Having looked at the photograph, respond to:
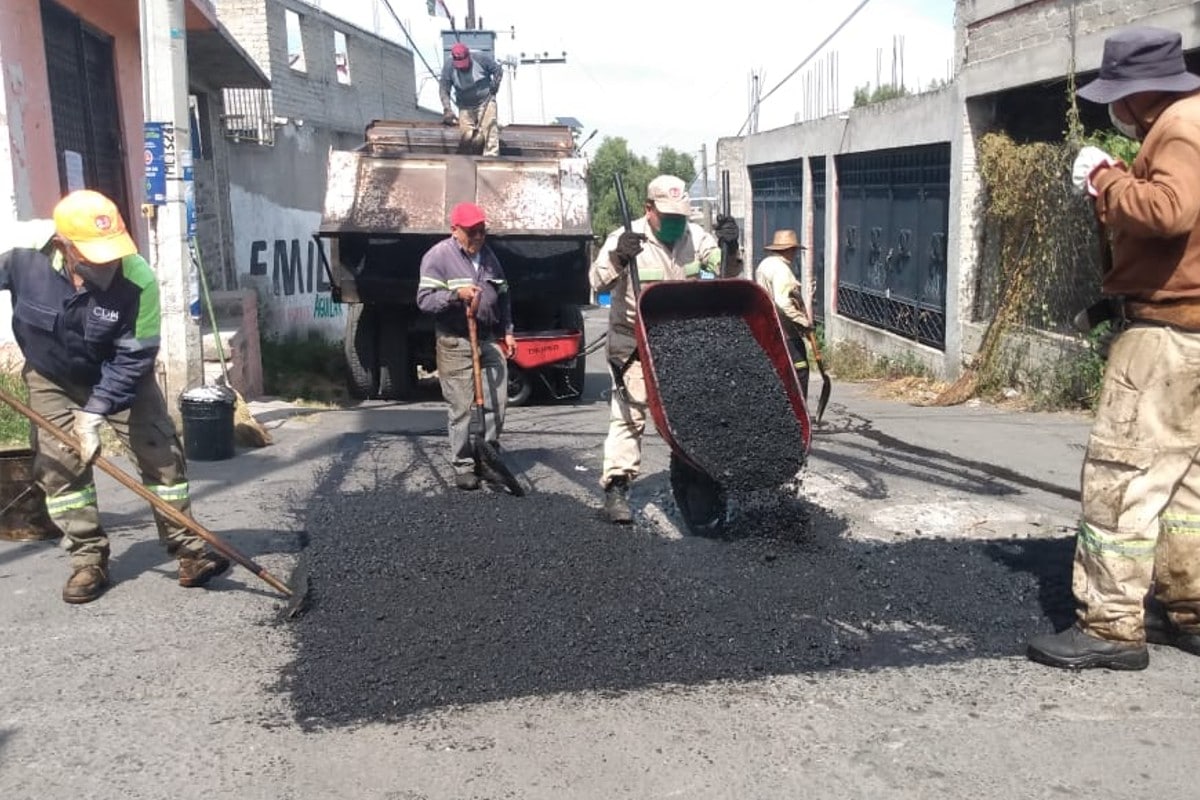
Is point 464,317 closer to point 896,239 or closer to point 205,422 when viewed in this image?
point 205,422

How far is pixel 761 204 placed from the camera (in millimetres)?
20656

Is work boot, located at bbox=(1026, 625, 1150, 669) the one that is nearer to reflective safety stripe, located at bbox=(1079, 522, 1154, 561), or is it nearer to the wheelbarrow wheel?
reflective safety stripe, located at bbox=(1079, 522, 1154, 561)

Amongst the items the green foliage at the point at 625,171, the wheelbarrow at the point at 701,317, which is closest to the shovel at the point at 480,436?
the wheelbarrow at the point at 701,317

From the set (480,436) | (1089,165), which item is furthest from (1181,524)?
(480,436)

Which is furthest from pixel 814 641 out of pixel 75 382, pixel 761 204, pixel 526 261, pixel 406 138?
pixel 761 204

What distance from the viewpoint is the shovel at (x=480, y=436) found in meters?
6.52

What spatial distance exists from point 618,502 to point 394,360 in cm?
590

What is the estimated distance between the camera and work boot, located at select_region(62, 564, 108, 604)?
4.65 metres

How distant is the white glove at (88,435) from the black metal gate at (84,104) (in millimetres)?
5461

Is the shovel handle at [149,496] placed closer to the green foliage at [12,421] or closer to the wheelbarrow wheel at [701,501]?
the wheelbarrow wheel at [701,501]

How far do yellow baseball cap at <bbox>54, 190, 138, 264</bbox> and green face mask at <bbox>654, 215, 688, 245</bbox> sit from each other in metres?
2.65

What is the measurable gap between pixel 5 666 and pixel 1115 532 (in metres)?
3.87

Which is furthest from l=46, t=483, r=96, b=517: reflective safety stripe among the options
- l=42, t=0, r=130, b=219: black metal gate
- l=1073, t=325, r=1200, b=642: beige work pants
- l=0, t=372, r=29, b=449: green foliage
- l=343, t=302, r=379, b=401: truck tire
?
l=343, t=302, r=379, b=401: truck tire

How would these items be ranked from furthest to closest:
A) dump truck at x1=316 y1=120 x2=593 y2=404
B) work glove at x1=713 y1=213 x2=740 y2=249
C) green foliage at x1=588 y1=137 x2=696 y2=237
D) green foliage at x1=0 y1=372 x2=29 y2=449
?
green foliage at x1=588 y1=137 x2=696 y2=237 < dump truck at x1=316 y1=120 x2=593 y2=404 < green foliage at x1=0 y1=372 x2=29 y2=449 < work glove at x1=713 y1=213 x2=740 y2=249
